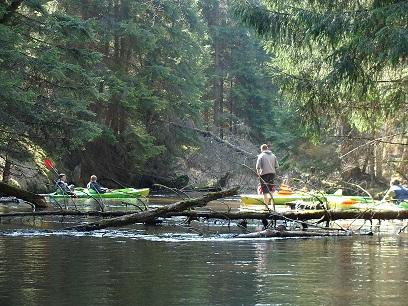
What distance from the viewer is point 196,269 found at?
304 inches

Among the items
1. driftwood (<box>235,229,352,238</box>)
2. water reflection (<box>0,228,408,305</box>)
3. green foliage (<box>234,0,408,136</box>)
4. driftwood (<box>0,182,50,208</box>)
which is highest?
green foliage (<box>234,0,408,136</box>)

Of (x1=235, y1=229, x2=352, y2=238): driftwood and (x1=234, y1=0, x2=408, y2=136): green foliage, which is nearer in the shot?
(x1=235, y1=229, x2=352, y2=238): driftwood

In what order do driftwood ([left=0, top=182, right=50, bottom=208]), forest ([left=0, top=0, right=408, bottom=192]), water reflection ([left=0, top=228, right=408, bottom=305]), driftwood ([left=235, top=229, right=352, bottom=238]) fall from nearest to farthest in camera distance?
1. water reflection ([left=0, top=228, right=408, bottom=305])
2. driftwood ([left=235, top=229, right=352, bottom=238])
3. forest ([left=0, top=0, right=408, bottom=192])
4. driftwood ([left=0, top=182, right=50, bottom=208])

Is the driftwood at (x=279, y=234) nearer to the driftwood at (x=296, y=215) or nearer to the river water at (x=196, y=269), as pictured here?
the river water at (x=196, y=269)

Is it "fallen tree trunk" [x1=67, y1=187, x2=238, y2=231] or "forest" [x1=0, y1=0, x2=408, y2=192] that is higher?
"forest" [x1=0, y1=0, x2=408, y2=192]

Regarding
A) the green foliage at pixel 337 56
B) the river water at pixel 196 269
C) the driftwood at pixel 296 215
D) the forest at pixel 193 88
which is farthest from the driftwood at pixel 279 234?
the green foliage at pixel 337 56

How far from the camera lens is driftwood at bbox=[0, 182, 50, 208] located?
48.0 ft

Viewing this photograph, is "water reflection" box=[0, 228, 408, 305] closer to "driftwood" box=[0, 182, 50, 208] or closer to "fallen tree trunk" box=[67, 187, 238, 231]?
"fallen tree trunk" box=[67, 187, 238, 231]

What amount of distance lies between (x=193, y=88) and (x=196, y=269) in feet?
108

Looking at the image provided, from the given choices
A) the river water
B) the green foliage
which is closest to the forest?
the green foliage

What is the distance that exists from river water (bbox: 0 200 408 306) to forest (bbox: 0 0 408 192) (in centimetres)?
346

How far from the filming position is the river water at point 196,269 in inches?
238

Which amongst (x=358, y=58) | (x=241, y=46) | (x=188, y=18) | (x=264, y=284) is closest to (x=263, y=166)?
(x=358, y=58)

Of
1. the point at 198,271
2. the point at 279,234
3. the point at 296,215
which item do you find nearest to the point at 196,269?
the point at 198,271
